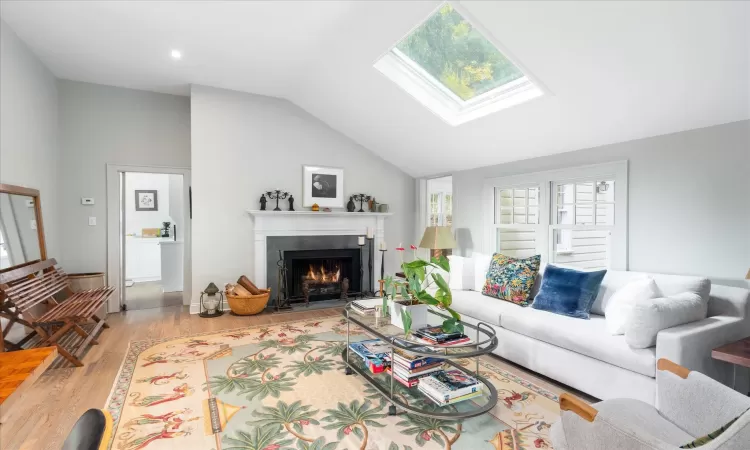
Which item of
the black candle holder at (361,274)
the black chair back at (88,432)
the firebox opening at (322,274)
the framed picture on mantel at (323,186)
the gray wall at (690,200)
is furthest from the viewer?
the black candle holder at (361,274)

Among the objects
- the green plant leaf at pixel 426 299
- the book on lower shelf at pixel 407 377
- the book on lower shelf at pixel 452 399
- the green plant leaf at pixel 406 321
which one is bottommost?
the book on lower shelf at pixel 452 399

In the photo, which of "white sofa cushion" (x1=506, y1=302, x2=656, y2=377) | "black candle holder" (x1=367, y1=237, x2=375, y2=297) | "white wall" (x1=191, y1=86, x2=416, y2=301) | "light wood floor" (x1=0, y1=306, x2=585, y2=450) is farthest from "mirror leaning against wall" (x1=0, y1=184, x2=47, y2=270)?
"white sofa cushion" (x1=506, y1=302, x2=656, y2=377)

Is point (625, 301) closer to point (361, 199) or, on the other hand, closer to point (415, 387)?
point (415, 387)

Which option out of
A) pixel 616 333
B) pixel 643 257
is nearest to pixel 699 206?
pixel 643 257

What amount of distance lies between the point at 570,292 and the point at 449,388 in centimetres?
A: 144

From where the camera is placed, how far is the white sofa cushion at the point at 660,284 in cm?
244

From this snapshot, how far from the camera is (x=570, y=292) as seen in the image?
2949 mm

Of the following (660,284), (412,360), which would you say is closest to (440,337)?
(412,360)

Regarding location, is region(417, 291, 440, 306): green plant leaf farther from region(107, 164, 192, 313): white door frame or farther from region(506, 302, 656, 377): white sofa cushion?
region(107, 164, 192, 313): white door frame

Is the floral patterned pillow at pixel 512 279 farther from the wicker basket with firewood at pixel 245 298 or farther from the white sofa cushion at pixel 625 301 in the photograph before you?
the wicker basket with firewood at pixel 245 298

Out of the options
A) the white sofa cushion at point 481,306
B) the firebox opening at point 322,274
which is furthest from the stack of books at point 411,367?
the firebox opening at point 322,274

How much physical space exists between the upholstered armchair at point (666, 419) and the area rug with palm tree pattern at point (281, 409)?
1.86 ft

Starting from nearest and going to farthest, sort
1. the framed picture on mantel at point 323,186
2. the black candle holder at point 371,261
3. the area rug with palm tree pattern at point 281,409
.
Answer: the area rug with palm tree pattern at point 281,409
the framed picture on mantel at point 323,186
the black candle holder at point 371,261

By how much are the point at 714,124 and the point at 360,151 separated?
13.1 feet
